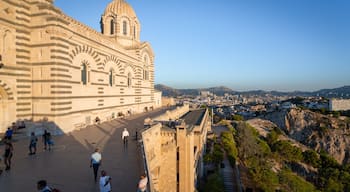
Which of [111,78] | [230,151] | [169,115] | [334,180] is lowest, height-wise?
[334,180]

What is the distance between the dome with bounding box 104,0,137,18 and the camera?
28.6 m

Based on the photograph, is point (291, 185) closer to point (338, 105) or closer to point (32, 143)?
point (32, 143)

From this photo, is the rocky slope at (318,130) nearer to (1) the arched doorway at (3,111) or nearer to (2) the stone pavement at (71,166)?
(2) the stone pavement at (71,166)

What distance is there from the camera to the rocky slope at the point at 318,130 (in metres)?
61.5

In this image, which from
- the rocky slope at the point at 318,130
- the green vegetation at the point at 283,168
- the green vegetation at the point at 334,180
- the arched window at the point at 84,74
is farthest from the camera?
the rocky slope at the point at 318,130

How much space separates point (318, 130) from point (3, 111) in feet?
261

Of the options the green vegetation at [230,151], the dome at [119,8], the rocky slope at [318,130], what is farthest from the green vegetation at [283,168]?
the dome at [119,8]

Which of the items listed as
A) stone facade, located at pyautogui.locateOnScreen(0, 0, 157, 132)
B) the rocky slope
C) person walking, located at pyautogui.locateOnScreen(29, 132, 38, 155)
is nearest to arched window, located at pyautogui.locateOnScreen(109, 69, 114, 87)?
stone facade, located at pyautogui.locateOnScreen(0, 0, 157, 132)

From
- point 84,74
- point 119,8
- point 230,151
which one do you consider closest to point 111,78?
point 84,74

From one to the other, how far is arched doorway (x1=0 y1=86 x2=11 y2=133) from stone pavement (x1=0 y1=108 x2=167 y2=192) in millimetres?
1732

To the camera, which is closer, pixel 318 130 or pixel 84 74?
pixel 84 74

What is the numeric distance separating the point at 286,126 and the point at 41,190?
85.3 m

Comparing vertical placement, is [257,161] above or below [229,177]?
above

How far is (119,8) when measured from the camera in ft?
93.6
